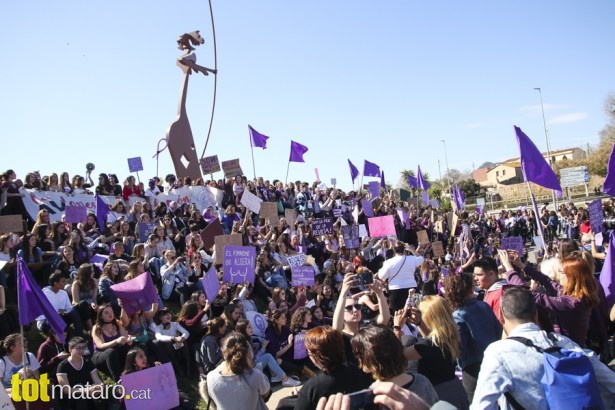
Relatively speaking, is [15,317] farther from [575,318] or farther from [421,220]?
[421,220]

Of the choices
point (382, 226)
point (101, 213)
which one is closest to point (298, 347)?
point (101, 213)

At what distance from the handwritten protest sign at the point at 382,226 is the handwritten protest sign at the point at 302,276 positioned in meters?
4.56

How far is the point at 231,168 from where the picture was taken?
20766 mm

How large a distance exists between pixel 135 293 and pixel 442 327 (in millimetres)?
4608

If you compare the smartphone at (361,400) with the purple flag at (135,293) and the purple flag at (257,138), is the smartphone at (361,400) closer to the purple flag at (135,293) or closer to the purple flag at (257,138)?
the purple flag at (135,293)

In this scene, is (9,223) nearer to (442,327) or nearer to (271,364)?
(271,364)

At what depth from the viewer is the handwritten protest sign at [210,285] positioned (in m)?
8.45

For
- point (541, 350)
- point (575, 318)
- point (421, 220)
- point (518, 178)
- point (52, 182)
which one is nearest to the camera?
point (541, 350)

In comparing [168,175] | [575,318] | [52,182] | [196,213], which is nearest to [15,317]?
[52,182]

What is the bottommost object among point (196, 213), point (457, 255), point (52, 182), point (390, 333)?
point (457, 255)

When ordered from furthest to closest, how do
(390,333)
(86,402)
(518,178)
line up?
(518,178) < (86,402) < (390,333)

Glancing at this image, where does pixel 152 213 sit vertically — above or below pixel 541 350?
above

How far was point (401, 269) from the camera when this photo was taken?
9.69 m

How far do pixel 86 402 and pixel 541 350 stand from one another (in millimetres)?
5112
